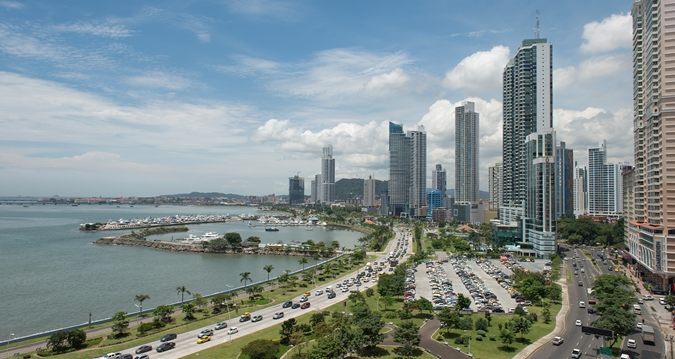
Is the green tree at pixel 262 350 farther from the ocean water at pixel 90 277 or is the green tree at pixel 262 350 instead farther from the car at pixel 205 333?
the ocean water at pixel 90 277

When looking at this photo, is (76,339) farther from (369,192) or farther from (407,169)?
(369,192)

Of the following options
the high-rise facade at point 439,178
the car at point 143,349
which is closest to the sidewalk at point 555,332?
the car at point 143,349

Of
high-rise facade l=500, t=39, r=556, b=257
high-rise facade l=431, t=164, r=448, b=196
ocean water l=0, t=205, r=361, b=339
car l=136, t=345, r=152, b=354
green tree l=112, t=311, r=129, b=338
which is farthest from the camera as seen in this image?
high-rise facade l=431, t=164, r=448, b=196

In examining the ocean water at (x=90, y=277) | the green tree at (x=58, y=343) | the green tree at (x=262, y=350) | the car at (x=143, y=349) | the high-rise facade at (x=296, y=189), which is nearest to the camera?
the green tree at (x=262, y=350)

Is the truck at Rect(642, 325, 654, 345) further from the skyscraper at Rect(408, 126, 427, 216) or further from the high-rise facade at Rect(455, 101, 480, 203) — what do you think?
the skyscraper at Rect(408, 126, 427, 216)

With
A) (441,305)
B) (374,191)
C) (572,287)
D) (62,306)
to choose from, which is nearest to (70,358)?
(62,306)

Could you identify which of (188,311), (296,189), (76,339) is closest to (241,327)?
(188,311)

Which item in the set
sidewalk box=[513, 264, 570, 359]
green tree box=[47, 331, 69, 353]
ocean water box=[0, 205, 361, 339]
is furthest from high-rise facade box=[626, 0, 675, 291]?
green tree box=[47, 331, 69, 353]
